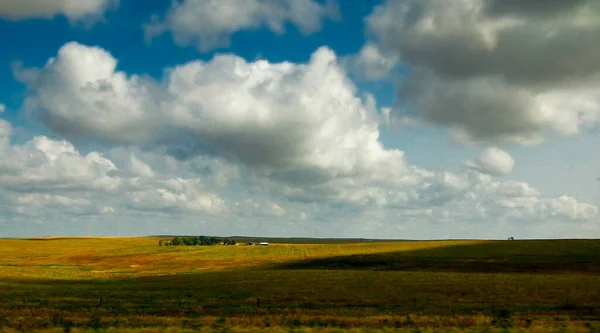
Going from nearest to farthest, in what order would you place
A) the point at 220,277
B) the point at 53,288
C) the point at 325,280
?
1. the point at 53,288
2. the point at 325,280
3. the point at 220,277

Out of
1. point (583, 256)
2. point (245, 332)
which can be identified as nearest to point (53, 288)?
point (245, 332)

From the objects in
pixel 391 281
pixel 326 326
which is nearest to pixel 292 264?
pixel 391 281

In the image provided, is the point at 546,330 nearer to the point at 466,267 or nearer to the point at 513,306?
the point at 513,306

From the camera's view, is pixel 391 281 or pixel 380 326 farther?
pixel 391 281

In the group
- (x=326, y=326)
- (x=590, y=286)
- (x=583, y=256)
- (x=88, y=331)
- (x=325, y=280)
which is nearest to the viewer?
(x=88, y=331)

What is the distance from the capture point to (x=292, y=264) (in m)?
101

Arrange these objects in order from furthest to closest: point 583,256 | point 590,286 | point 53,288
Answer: point 583,256 < point 53,288 < point 590,286

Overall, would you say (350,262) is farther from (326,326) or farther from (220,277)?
(326,326)

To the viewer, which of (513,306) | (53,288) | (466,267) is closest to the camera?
(513,306)

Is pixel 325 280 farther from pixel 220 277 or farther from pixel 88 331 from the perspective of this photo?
pixel 88 331

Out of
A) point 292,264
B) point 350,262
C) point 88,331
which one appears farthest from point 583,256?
point 88,331

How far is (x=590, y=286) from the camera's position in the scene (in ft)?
179

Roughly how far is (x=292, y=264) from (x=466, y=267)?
35259 mm

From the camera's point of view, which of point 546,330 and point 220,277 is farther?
point 220,277
